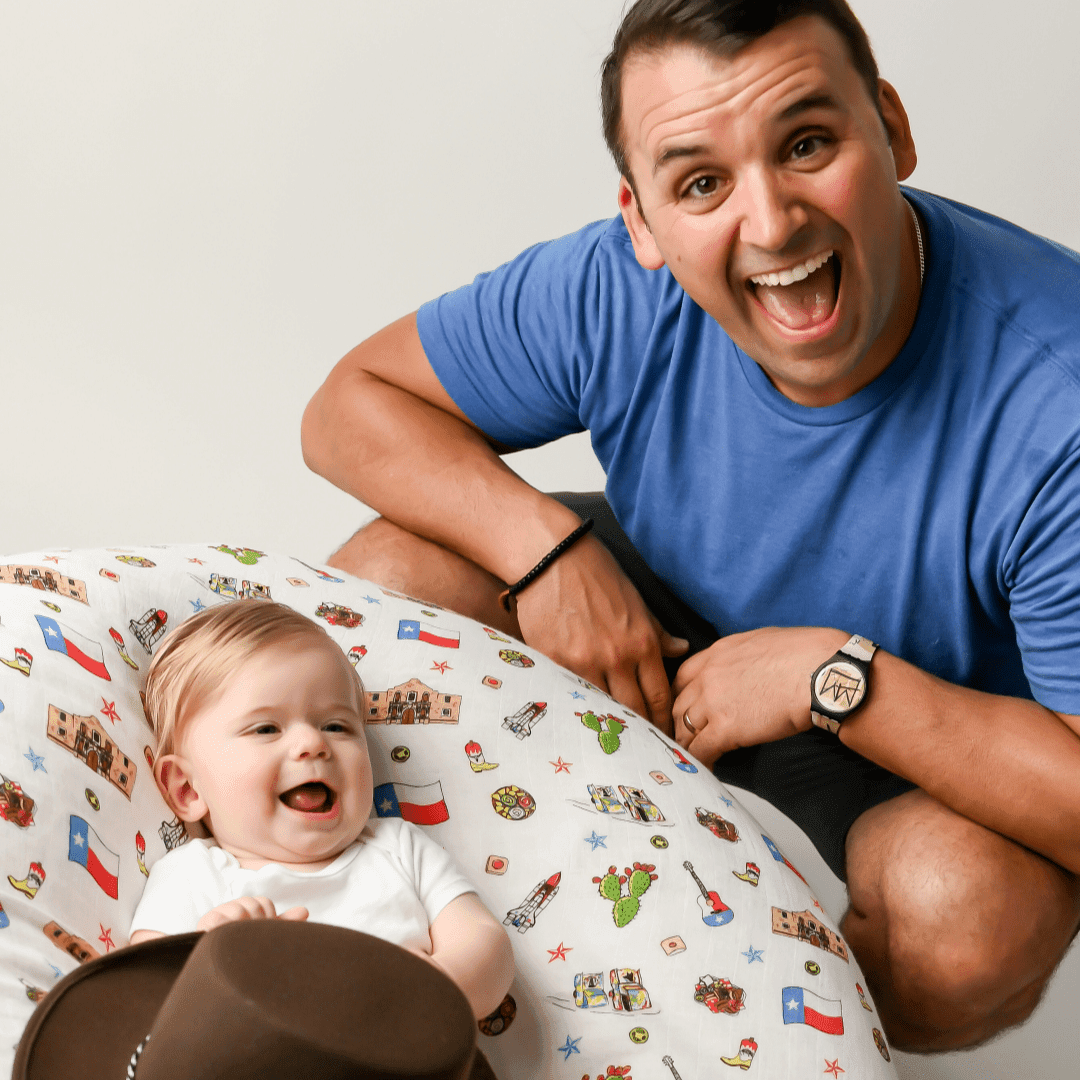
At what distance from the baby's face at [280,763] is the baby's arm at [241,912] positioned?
108mm

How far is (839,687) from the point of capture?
158 cm

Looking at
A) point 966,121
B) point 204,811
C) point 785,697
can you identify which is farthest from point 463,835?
point 966,121

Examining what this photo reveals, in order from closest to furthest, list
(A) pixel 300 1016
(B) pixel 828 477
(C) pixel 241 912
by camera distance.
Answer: (A) pixel 300 1016, (C) pixel 241 912, (B) pixel 828 477

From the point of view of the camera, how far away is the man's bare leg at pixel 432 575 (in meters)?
2.02

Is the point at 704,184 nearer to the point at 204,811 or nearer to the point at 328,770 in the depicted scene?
the point at 328,770

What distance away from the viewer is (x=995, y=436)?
1549 mm

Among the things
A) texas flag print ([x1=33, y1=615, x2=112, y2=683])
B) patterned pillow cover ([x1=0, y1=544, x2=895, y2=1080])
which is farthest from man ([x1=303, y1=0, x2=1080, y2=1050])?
texas flag print ([x1=33, y1=615, x2=112, y2=683])

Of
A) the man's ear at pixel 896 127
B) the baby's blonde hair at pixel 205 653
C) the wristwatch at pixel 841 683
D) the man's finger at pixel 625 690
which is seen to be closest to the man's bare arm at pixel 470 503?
the man's finger at pixel 625 690

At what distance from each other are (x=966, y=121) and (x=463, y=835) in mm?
2227

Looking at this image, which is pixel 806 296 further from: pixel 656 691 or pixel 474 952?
pixel 474 952

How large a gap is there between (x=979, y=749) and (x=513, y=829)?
58 centimetres

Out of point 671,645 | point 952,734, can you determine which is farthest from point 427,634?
point 952,734

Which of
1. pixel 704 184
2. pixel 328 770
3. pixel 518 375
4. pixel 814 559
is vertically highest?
pixel 704 184

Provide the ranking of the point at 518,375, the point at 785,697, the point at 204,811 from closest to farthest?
the point at 204,811
the point at 785,697
the point at 518,375
